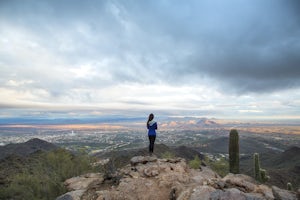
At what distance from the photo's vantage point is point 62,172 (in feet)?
58.4

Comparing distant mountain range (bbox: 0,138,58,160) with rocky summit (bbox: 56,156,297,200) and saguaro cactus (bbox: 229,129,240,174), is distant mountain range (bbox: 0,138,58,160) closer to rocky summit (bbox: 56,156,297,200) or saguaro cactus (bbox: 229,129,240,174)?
saguaro cactus (bbox: 229,129,240,174)

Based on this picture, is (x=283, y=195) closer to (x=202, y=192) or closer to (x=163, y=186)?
(x=202, y=192)

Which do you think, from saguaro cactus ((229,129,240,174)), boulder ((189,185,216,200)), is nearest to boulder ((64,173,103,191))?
boulder ((189,185,216,200))

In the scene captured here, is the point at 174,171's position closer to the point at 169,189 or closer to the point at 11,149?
the point at 169,189

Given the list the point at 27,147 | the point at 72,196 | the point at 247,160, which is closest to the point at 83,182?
the point at 72,196

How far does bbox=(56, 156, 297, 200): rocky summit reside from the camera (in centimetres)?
993

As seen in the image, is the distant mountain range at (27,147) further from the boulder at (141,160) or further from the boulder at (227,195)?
the boulder at (227,195)

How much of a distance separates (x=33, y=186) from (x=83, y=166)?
11.8 ft

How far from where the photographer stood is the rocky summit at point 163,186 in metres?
9.93

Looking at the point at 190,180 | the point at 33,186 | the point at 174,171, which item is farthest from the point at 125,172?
the point at 33,186

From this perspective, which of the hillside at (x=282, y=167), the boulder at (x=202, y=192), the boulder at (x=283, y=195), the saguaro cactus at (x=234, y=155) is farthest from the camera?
the hillside at (x=282, y=167)

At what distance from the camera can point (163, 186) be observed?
486 inches

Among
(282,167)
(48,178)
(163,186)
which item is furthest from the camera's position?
(282,167)

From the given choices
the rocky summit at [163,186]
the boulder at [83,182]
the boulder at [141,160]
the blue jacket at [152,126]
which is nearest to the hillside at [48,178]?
the boulder at [83,182]
